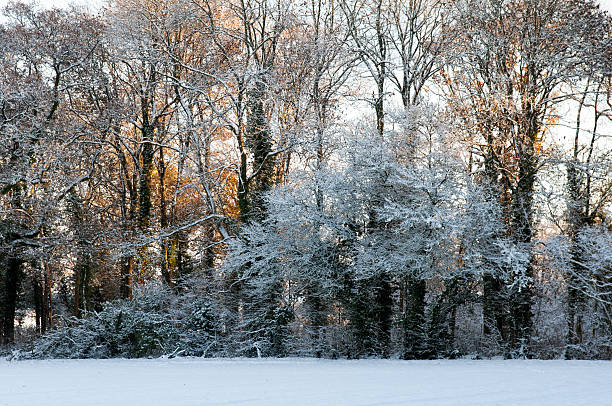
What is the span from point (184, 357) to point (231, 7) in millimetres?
11696

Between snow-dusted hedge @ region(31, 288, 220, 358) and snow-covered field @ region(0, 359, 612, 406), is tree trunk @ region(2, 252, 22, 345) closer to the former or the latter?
snow-dusted hedge @ region(31, 288, 220, 358)

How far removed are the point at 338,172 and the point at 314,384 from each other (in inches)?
288

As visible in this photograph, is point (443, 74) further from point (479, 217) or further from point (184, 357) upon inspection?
point (184, 357)

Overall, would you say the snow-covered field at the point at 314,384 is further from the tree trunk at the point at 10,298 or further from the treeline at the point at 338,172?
the tree trunk at the point at 10,298

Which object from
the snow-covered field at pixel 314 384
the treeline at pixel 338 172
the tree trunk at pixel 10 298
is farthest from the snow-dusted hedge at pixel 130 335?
the tree trunk at pixel 10 298

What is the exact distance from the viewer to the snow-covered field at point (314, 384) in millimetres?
7172

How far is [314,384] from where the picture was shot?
8.68m

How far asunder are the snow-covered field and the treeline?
7.06 ft

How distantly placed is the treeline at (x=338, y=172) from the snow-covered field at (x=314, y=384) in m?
2.15

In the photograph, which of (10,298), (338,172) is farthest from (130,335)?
(10,298)

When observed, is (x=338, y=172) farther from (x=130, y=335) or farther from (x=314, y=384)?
(x=130, y=335)

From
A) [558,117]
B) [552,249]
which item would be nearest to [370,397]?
[552,249]

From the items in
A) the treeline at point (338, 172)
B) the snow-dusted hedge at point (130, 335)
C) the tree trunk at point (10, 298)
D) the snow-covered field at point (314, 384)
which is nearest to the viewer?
the snow-covered field at point (314, 384)

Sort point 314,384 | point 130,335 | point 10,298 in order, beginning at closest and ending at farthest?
1. point 314,384
2. point 130,335
3. point 10,298
